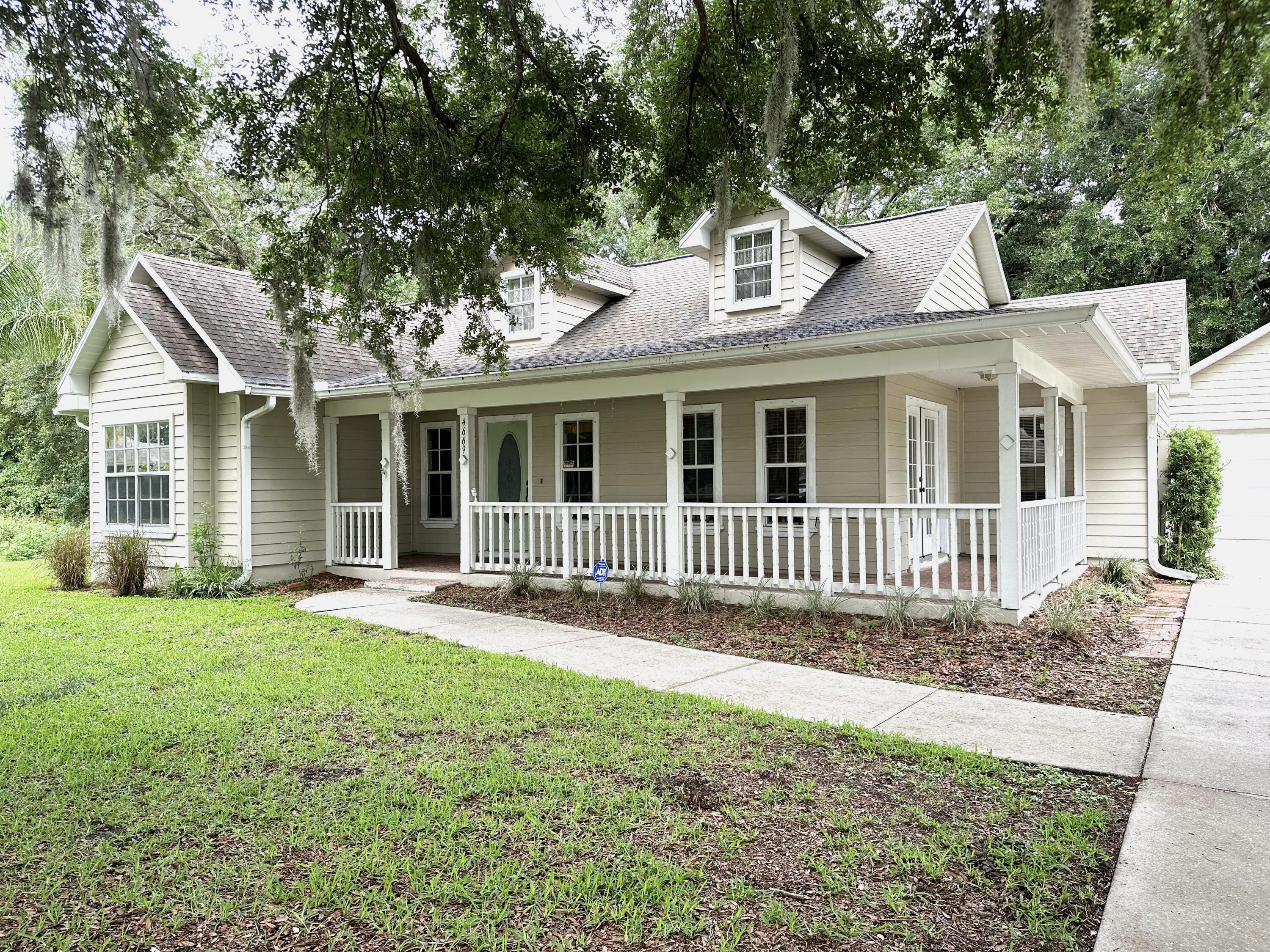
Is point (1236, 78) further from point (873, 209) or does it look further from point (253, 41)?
point (873, 209)

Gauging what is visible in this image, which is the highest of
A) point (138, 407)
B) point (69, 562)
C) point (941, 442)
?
point (138, 407)

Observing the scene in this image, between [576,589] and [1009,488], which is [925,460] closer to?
[1009,488]

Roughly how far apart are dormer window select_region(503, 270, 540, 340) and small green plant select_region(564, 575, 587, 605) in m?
4.55

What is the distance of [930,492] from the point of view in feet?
37.6

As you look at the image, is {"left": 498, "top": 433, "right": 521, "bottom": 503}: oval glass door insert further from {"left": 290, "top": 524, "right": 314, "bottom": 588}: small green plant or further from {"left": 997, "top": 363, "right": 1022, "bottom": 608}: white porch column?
{"left": 997, "top": 363, "right": 1022, "bottom": 608}: white porch column

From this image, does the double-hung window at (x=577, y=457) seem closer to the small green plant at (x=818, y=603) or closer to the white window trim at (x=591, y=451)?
the white window trim at (x=591, y=451)

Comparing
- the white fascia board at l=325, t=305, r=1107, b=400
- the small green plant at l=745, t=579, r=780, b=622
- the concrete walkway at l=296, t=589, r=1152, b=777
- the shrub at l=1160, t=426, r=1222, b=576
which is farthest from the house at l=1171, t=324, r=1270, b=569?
the concrete walkway at l=296, t=589, r=1152, b=777

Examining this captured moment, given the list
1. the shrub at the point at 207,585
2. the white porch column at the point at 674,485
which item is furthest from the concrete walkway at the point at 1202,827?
the shrub at the point at 207,585

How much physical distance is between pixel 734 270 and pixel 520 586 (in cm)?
520

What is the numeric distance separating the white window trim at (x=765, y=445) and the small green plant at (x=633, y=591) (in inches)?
74.4

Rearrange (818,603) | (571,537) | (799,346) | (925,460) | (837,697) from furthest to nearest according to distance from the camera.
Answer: (925,460)
(571,537)
(818,603)
(799,346)
(837,697)

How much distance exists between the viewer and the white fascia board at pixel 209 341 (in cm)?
1097

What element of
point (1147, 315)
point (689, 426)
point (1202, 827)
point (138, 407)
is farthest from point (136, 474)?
point (1147, 315)

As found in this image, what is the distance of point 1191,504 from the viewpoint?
1166 centimetres
